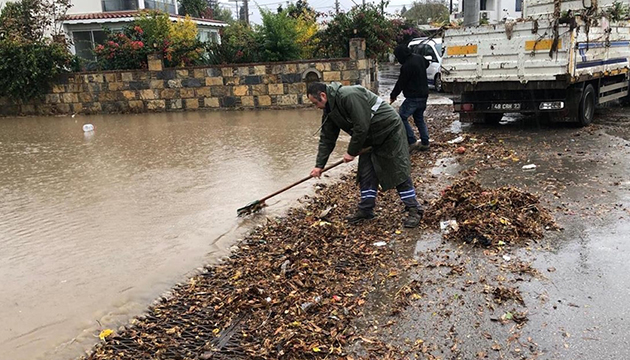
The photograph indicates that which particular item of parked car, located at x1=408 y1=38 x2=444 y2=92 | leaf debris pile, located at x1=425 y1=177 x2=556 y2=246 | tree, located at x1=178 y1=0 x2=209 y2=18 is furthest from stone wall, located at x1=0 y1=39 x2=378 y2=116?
tree, located at x1=178 y1=0 x2=209 y2=18

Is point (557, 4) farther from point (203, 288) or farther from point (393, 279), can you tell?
point (203, 288)

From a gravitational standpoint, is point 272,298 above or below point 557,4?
below

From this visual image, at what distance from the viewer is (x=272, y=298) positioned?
151 inches

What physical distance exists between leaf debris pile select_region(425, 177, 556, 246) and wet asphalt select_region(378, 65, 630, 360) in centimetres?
15

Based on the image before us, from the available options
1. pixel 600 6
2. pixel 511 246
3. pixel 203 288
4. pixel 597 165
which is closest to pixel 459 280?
pixel 511 246

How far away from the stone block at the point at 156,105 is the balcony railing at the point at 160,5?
629 inches

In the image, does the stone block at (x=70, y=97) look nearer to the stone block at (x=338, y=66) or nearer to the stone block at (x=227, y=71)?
the stone block at (x=227, y=71)

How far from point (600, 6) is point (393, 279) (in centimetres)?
927

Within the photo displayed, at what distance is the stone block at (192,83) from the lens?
15273 mm

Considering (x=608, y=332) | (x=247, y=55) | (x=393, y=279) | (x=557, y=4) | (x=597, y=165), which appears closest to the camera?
(x=608, y=332)

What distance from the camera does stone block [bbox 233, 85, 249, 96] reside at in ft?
49.6

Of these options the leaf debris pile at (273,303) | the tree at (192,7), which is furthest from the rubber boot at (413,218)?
the tree at (192,7)

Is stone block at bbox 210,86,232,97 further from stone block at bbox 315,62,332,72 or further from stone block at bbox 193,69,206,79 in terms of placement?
stone block at bbox 315,62,332,72

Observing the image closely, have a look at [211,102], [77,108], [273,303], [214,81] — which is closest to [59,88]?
[77,108]
